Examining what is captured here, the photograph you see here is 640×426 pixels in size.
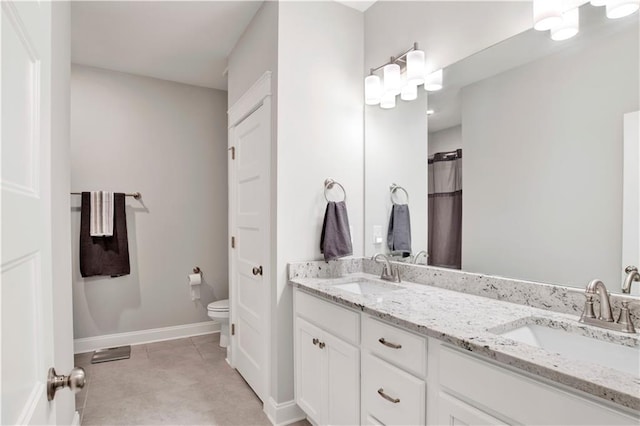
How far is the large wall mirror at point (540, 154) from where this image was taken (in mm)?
1266

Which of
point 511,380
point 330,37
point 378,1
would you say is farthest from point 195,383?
point 378,1

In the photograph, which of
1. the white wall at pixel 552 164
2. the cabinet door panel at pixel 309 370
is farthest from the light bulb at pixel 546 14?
the cabinet door panel at pixel 309 370

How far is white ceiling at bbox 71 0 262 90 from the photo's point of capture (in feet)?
7.88

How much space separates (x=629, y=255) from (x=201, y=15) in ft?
9.00

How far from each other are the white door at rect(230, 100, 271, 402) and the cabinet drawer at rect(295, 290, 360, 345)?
32cm

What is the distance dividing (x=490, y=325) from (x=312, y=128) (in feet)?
4.99

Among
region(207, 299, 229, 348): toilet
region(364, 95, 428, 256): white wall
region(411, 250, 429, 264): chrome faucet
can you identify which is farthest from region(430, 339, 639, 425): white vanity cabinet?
region(207, 299, 229, 348): toilet

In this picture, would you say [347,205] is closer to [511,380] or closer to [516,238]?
[516,238]

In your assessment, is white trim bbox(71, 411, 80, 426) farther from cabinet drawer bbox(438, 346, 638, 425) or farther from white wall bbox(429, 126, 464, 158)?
white wall bbox(429, 126, 464, 158)

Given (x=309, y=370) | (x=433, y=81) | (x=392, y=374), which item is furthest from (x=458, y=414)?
(x=433, y=81)

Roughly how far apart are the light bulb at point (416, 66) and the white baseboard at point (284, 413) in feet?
6.78

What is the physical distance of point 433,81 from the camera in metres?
2.01

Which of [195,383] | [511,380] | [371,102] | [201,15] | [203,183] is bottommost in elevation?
[195,383]

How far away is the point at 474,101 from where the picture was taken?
1.78 meters
